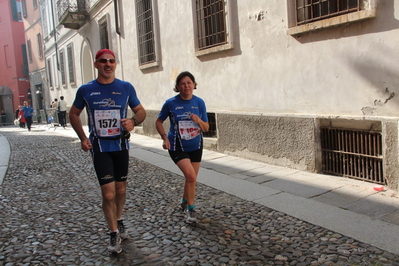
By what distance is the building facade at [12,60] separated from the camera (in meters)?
34.2

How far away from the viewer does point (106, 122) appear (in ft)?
10.6

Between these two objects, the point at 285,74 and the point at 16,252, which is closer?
the point at 16,252

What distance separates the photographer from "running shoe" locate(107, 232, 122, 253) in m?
3.19

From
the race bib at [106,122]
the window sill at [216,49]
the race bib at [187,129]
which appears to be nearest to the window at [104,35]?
the window sill at [216,49]

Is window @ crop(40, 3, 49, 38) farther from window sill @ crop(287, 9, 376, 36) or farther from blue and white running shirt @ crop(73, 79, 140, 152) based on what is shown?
blue and white running shirt @ crop(73, 79, 140, 152)

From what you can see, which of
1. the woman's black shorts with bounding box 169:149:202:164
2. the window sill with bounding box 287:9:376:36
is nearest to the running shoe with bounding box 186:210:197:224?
the woman's black shorts with bounding box 169:149:202:164

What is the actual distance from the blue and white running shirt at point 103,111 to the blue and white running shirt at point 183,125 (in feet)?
2.54

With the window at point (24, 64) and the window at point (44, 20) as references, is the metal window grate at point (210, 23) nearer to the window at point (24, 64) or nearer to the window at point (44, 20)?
the window at point (44, 20)

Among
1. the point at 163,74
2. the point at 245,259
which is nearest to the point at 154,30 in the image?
the point at 163,74

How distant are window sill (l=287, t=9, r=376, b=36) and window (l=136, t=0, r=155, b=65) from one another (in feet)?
20.1

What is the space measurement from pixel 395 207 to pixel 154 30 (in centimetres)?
831

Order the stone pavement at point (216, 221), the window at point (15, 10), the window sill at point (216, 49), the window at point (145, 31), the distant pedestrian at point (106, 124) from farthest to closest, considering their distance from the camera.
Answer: the window at point (15, 10)
the window at point (145, 31)
the window sill at point (216, 49)
the distant pedestrian at point (106, 124)
the stone pavement at point (216, 221)

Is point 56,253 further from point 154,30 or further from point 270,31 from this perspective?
point 154,30

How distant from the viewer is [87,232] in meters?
3.77
